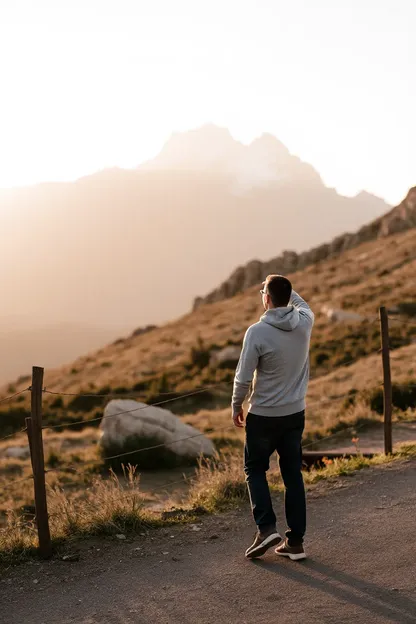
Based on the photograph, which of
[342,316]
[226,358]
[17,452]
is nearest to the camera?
[17,452]

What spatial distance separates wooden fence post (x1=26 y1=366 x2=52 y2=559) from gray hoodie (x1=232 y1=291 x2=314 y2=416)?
6.17 feet

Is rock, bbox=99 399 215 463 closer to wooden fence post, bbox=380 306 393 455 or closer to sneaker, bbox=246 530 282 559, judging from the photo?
wooden fence post, bbox=380 306 393 455

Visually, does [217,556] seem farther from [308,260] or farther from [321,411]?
[308,260]

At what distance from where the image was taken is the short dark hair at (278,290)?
5.32 metres

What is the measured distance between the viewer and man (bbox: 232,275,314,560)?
17.3ft

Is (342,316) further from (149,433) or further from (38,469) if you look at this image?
(38,469)

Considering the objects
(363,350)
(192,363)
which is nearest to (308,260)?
(192,363)

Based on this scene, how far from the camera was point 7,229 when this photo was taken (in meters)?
191

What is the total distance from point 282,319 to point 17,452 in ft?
46.6

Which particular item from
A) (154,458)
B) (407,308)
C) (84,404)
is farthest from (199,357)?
(154,458)

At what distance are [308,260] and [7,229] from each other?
486 feet

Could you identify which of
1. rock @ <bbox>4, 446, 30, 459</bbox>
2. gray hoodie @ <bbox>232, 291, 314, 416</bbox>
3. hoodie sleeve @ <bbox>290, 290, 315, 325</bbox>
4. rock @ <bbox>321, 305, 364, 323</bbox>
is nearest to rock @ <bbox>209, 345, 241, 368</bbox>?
rock @ <bbox>321, 305, 364, 323</bbox>

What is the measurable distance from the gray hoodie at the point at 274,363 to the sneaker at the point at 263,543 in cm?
90

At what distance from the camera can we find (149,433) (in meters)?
14.9
